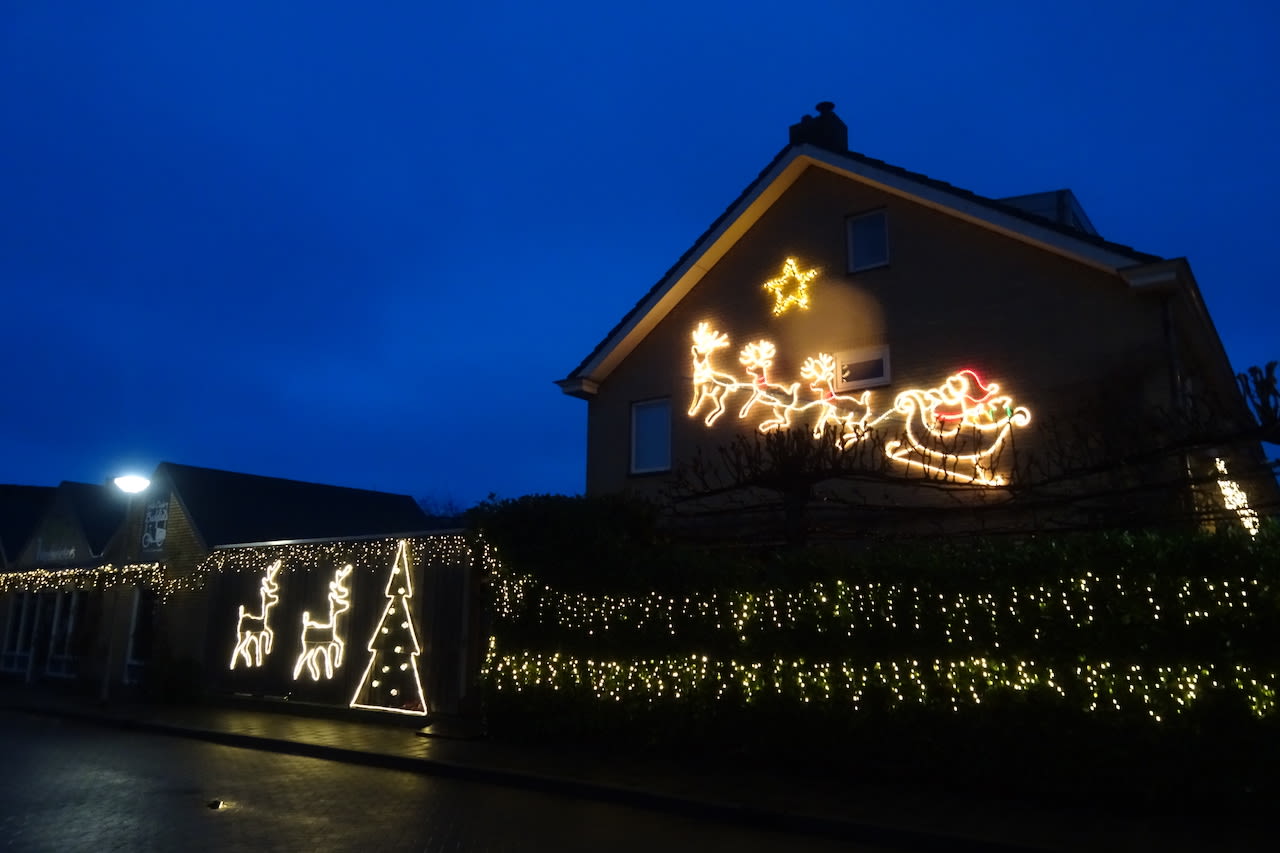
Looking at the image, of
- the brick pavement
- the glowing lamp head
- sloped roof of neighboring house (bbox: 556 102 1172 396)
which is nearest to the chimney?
sloped roof of neighboring house (bbox: 556 102 1172 396)

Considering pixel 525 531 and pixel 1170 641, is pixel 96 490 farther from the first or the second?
pixel 1170 641

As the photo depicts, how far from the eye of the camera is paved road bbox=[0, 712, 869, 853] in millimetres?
7500

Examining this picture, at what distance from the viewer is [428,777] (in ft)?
35.2

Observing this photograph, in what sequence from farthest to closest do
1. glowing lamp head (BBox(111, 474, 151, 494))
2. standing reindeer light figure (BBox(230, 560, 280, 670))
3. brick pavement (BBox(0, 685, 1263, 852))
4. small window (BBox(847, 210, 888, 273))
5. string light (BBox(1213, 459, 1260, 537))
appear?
glowing lamp head (BBox(111, 474, 151, 494)) < standing reindeer light figure (BBox(230, 560, 280, 670)) < small window (BBox(847, 210, 888, 273)) < string light (BBox(1213, 459, 1260, 537)) < brick pavement (BBox(0, 685, 1263, 852))

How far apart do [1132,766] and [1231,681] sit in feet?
3.47

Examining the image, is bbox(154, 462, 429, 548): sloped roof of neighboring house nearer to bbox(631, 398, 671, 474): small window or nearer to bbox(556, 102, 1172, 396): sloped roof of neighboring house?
bbox(631, 398, 671, 474): small window

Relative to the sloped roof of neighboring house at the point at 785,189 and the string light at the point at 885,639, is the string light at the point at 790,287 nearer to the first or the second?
the sloped roof of neighboring house at the point at 785,189

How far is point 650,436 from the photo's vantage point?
55.8 ft

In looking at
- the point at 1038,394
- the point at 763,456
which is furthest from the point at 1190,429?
the point at 763,456

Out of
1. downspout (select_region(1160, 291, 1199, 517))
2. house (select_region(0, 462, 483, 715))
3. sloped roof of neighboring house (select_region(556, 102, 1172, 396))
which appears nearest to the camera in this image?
downspout (select_region(1160, 291, 1199, 517))

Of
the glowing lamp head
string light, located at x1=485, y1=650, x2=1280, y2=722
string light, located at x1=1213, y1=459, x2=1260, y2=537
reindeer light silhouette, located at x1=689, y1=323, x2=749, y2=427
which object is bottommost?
string light, located at x1=485, y1=650, x2=1280, y2=722

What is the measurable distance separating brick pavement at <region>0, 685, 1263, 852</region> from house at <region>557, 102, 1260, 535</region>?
4057mm

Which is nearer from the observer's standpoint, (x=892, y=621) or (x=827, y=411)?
(x=892, y=621)

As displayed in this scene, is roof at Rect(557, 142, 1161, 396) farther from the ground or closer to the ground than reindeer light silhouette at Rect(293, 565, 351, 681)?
farther from the ground
